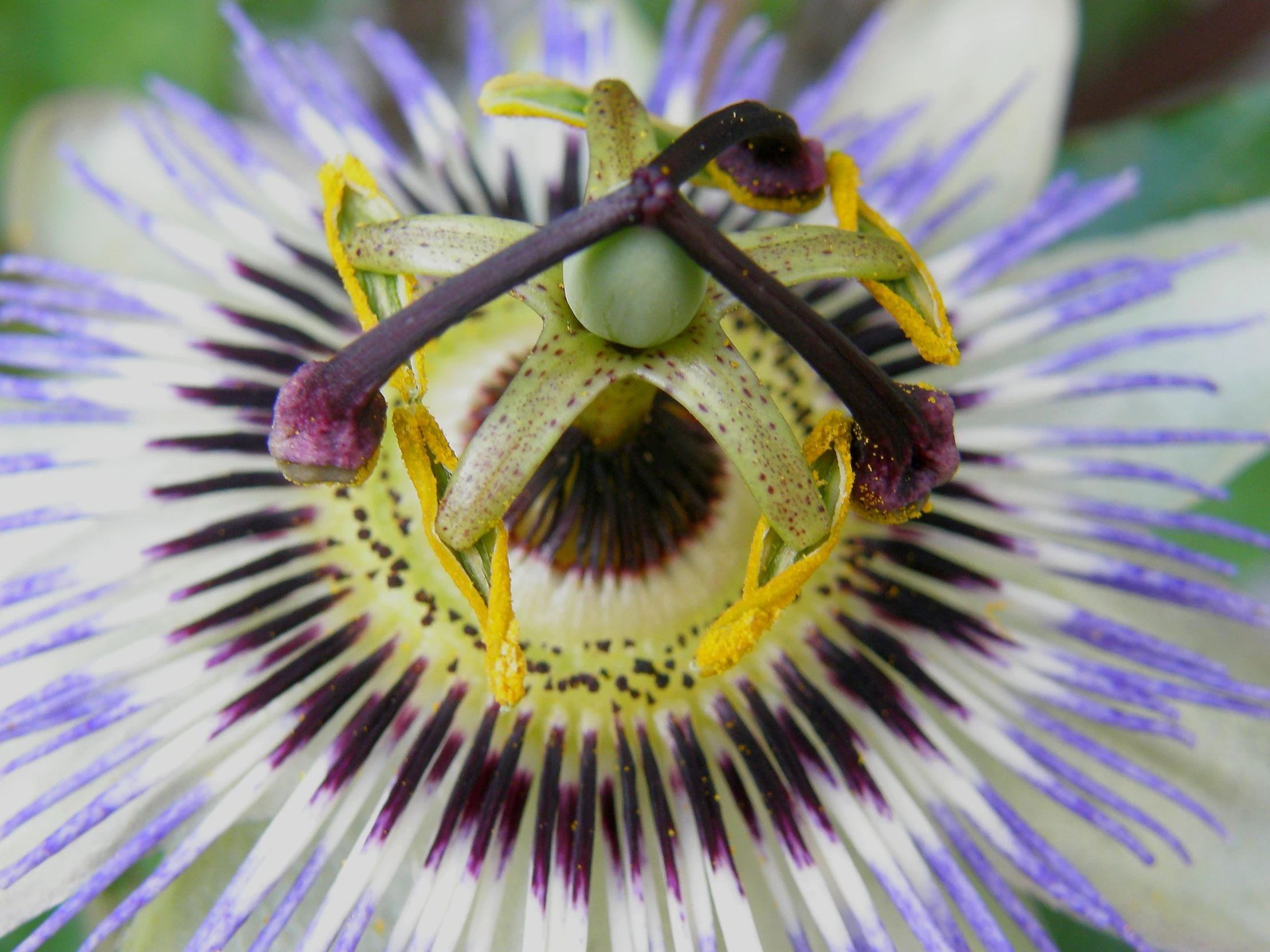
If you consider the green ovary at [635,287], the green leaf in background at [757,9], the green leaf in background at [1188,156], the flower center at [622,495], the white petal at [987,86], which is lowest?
the green ovary at [635,287]

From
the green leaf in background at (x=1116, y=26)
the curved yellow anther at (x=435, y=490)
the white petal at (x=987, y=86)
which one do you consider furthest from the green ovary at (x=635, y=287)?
the green leaf in background at (x=1116, y=26)

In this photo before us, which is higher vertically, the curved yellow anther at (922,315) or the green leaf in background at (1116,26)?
the green leaf in background at (1116,26)

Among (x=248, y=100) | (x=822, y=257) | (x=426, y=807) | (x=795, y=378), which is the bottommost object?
(x=426, y=807)

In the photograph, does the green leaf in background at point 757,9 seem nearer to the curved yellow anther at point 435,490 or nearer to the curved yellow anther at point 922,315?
the curved yellow anther at point 922,315

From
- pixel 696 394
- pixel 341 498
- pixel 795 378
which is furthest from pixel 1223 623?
pixel 341 498

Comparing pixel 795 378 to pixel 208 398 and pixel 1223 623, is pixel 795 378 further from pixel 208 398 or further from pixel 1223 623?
pixel 208 398

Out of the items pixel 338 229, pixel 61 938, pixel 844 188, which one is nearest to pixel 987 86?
pixel 844 188

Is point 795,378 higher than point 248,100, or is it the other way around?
point 248,100
